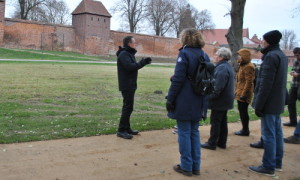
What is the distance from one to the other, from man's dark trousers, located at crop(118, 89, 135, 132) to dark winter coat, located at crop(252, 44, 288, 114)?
2.32m

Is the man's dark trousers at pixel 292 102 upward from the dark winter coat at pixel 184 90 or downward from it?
downward

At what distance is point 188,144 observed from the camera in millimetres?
4660

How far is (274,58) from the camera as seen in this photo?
474 cm

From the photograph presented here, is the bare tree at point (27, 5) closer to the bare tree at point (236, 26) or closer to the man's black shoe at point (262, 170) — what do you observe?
the bare tree at point (236, 26)

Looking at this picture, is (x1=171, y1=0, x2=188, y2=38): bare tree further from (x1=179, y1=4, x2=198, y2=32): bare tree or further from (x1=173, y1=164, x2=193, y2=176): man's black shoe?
(x1=173, y1=164, x2=193, y2=176): man's black shoe

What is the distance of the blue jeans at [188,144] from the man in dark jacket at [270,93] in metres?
0.94

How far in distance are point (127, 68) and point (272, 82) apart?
2.51m

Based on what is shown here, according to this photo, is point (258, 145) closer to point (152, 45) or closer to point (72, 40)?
point (72, 40)

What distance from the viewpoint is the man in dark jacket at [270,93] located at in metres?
4.76

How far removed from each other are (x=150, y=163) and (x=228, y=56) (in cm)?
223

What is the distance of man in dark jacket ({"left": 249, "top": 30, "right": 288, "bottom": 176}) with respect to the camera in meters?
4.76

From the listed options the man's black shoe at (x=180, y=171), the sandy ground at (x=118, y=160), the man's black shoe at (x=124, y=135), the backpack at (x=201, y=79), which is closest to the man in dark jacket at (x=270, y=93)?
the sandy ground at (x=118, y=160)

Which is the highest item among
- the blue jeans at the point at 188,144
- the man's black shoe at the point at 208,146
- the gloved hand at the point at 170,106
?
the gloved hand at the point at 170,106

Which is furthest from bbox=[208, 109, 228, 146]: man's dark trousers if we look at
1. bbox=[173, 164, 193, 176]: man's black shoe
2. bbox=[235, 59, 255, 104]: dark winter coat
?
bbox=[173, 164, 193, 176]: man's black shoe
